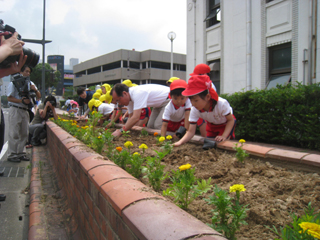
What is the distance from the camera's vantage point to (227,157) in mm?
2697

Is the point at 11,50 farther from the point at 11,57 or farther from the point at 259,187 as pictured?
the point at 259,187

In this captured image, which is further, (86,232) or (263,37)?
(263,37)

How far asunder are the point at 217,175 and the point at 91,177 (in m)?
1.01

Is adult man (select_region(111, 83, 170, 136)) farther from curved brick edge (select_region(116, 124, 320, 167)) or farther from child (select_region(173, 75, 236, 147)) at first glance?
curved brick edge (select_region(116, 124, 320, 167))

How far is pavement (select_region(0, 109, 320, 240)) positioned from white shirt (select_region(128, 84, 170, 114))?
5.83 feet

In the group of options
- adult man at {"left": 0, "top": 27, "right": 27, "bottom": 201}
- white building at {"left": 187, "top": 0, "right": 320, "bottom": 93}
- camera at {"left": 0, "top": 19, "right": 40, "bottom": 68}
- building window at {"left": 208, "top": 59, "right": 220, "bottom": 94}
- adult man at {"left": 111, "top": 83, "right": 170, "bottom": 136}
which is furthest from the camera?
building window at {"left": 208, "top": 59, "right": 220, "bottom": 94}

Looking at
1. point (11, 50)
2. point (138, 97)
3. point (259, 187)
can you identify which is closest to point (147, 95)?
point (138, 97)

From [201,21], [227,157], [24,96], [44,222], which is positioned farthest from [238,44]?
[44,222]

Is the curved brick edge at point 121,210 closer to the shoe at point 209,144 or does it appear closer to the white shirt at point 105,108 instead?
the shoe at point 209,144

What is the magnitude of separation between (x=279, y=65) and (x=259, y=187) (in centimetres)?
896

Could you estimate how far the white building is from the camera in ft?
27.1

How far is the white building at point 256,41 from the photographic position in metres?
8.25

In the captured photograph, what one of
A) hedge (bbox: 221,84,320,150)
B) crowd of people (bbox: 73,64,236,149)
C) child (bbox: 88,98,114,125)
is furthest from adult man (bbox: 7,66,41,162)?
hedge (bbox: 221,84,320,150)

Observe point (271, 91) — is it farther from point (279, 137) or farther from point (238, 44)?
point (238, 44)
